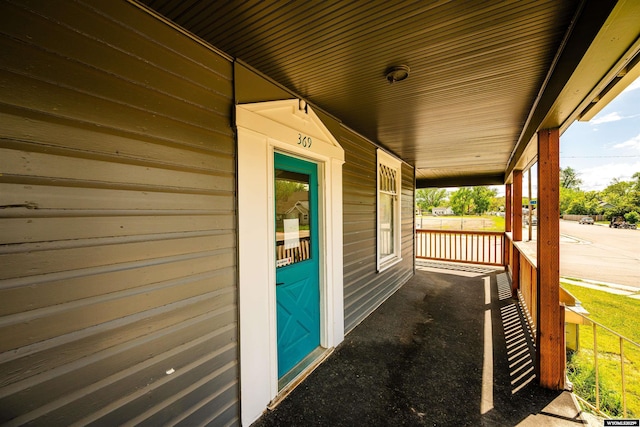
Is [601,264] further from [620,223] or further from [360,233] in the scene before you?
[620,223]

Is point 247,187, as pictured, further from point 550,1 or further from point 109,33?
point 550,1

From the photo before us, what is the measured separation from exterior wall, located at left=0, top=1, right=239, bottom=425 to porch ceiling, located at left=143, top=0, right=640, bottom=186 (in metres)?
0.38

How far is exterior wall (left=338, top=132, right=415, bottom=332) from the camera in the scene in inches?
127

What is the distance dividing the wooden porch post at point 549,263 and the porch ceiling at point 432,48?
1.01 ft

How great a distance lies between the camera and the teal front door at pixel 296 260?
2.29m

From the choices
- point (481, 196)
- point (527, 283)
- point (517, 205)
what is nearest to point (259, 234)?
point (527, 283)

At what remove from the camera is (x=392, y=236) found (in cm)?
513

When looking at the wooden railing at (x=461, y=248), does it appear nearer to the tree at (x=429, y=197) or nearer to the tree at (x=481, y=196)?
the tree at (x=481, y=196)

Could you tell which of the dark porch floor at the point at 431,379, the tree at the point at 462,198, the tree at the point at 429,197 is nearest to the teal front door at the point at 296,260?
the dark porch floor at the point at 431,379

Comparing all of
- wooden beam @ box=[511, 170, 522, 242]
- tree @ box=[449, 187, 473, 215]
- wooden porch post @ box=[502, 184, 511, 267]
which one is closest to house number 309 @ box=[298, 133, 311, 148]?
wooden beam @ box=[511, 170, 522, 242]

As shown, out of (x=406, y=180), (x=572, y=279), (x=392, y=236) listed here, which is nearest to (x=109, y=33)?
(x=392, y=236)

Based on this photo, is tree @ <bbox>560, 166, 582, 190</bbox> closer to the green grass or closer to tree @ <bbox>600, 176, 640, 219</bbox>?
tree @ <bbox>600, 176, 640, 219</bbox>

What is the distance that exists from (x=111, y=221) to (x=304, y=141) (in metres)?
1.65

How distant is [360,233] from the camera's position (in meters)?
3.54
